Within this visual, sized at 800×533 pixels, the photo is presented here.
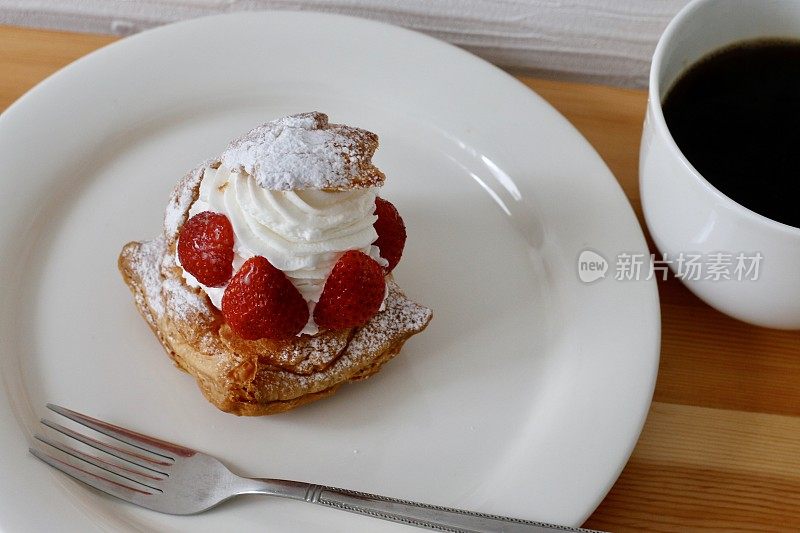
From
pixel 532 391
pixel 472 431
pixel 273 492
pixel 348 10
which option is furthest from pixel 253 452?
pixel 348 10

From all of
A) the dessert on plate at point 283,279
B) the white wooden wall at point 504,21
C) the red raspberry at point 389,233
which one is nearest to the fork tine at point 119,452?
the dessert on plate at point 283,279

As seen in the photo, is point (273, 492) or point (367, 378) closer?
point (273, 492)

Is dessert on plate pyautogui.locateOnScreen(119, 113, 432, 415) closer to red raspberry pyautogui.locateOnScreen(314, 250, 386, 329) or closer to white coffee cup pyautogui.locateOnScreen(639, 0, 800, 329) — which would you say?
red raspberry pyautogui.locateOnScreen(314, 250, 386, 329)

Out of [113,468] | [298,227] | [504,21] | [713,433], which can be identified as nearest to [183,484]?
[113,468]

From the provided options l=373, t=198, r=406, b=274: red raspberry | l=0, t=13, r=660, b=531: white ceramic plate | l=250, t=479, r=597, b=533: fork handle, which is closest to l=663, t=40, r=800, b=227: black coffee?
l=0, t=13, r=660, b=531: white ceramic plate

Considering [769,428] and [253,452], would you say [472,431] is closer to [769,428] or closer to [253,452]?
[253,452]
